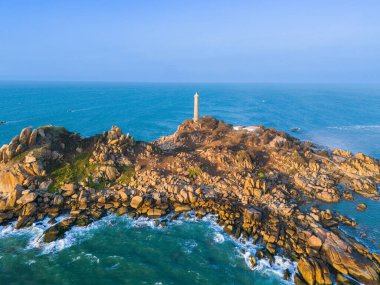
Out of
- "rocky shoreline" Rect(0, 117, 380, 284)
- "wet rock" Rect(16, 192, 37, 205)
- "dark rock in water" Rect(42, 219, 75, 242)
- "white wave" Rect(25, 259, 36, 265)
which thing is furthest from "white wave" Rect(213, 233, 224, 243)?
"wet rock" Rect(16, 192, 37, 205)

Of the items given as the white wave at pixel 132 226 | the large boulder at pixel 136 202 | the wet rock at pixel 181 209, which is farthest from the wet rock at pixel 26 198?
the wet rock at pixel 181 209

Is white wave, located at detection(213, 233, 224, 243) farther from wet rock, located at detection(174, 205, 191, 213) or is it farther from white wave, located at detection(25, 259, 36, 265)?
white wave, located at detection(25, 259, 36, 265)

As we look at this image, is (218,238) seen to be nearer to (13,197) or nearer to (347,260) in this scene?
(347,260)

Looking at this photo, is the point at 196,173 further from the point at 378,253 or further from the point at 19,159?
the point at 19,159

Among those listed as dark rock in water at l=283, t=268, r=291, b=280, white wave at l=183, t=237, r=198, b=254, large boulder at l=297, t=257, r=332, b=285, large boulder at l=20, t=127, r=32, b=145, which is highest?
large boulder at l=20, t=127, r=32, b=145

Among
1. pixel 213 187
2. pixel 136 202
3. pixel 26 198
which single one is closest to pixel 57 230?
pixel 26 198

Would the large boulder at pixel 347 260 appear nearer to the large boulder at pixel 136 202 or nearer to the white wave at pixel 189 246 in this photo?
the white wave at pixel 189 246

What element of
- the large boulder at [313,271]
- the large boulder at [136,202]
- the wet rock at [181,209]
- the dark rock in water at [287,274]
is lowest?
the dark rock in water at [287,274]

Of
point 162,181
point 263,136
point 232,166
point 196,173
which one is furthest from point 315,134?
point 162,181
